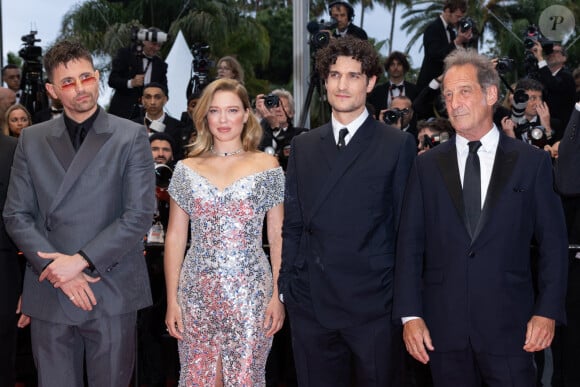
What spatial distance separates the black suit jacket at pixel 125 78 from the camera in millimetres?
6707

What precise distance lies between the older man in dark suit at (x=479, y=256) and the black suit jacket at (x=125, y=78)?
4.36 meters

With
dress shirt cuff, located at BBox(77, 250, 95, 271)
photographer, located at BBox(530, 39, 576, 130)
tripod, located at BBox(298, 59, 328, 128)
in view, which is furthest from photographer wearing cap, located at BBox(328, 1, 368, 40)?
dress shirt cuff, located at BBox(77, 250, 95, 271)

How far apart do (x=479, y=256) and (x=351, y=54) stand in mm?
933

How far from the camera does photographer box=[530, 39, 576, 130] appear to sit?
20.0 feet

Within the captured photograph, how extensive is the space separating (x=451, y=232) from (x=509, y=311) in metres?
0.34

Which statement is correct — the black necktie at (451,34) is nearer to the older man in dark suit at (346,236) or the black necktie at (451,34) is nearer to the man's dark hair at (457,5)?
the man's dark hair at (457,5)

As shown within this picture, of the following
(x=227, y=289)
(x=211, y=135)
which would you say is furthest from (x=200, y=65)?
(x=227, y=289)

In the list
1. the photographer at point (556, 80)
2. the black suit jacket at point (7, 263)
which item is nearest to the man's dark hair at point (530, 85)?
the photographer at point (556, 80)

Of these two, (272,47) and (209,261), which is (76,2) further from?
(209,261)

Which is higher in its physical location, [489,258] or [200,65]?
[200,65]

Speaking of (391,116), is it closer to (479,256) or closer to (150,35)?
(150,35)

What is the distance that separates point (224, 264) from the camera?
10.2 ft

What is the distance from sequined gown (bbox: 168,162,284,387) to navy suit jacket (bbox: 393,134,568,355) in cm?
65

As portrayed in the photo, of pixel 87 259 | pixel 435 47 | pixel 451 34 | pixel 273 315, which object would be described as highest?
pixel 451 34
